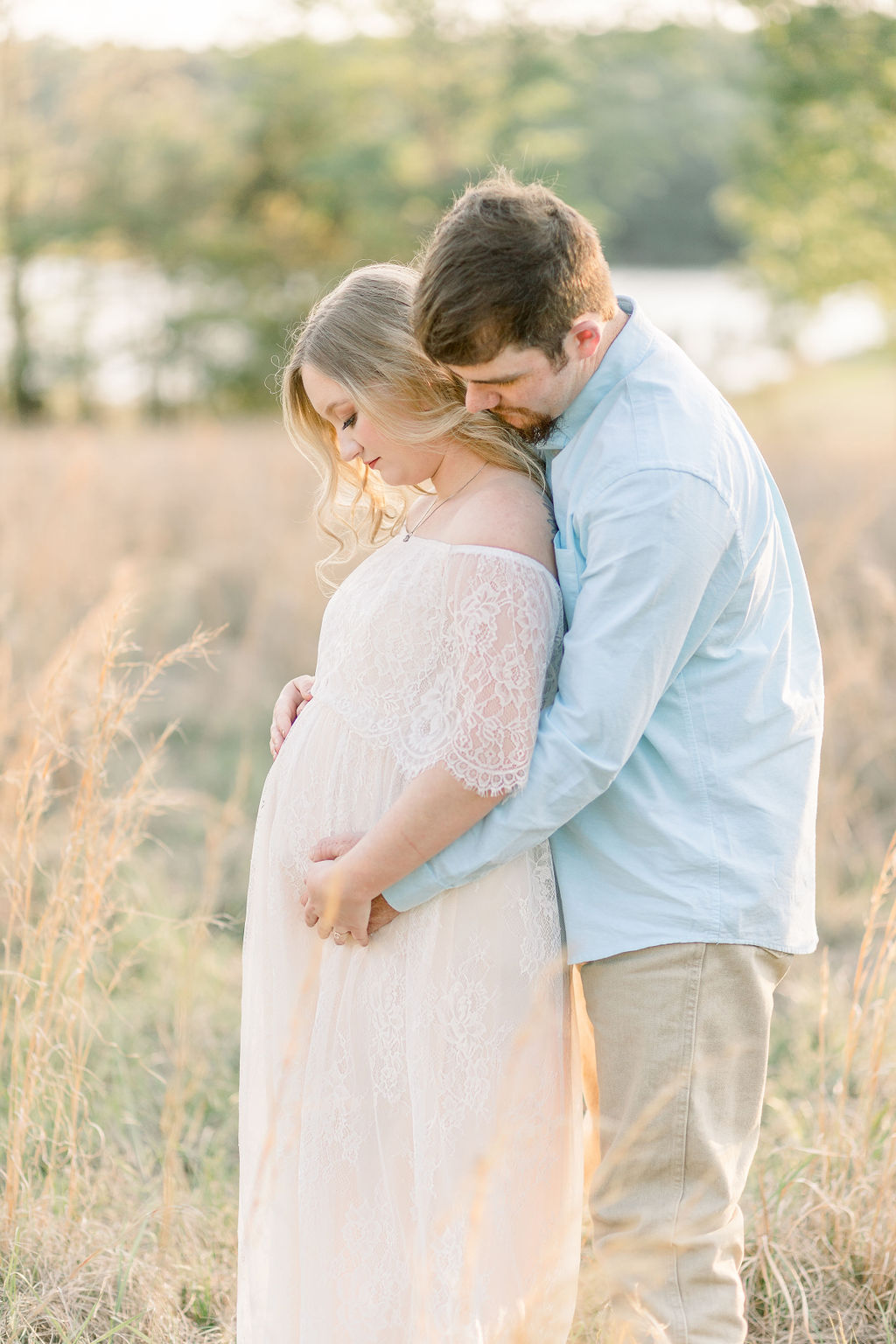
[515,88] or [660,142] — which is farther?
[660,142]

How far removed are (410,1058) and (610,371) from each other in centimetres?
103

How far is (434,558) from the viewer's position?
5.67ft

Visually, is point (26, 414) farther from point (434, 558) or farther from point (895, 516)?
point (434, 558)

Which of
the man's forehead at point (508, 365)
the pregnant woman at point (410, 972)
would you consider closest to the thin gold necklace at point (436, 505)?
the pregnant woman at point (410, 972)

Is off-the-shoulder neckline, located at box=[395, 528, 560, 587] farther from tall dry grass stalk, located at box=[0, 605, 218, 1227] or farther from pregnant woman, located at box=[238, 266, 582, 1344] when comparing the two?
tall dry grass stalk, located at box=[0, 605, 218, 1227]

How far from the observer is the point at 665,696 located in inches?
64.4

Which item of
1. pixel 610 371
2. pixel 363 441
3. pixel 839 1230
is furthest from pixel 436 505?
pixel 839 1230

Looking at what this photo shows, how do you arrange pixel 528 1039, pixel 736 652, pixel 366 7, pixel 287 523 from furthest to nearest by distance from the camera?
pixel 366 7
pixel 287 523
pixel 528 1039
pixel 736 652

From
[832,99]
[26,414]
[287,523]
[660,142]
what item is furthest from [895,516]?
[660,142]

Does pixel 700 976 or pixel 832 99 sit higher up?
pixel 832 99

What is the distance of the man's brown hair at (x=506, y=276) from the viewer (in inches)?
59.7

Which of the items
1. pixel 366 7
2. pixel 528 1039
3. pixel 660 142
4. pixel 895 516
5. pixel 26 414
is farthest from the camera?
pixel 660 142

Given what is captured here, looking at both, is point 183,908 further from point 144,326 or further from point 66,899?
point 144,326

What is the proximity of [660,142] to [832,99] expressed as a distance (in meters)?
16.9
